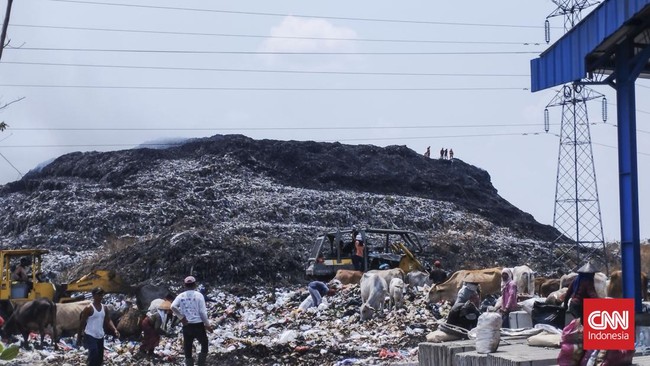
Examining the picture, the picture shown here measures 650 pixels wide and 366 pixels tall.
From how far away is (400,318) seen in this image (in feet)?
61.7

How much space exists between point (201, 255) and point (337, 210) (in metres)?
15.7

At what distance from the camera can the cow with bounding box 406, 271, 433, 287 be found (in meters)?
25.1

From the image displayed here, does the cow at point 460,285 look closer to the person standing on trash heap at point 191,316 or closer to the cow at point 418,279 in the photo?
the cow at point 418,279

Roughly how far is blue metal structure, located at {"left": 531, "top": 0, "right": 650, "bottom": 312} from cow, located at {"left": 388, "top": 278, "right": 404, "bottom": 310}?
6.97m

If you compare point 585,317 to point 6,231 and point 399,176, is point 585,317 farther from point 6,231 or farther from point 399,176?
point 399,176

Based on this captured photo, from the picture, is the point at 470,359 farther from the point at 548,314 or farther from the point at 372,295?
the point at 372,295

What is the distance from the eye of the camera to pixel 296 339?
53.9ft

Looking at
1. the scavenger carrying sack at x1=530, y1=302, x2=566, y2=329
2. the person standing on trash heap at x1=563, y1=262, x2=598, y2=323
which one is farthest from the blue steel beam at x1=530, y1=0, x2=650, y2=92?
the person standing on trash heap at x1=563, y1=262, x2=598, y2=323

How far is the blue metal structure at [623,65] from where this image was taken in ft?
44.7

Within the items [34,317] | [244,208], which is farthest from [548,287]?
[244,208]

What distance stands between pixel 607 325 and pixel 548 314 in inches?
170

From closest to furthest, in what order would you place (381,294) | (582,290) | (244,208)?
(582,290), (381,294), (244,208)

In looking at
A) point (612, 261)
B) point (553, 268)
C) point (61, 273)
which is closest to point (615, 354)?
point (61, 273)

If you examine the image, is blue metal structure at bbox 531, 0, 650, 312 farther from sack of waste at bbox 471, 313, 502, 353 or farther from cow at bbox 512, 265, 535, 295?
cow at bbox 512, 265, 535, 295
